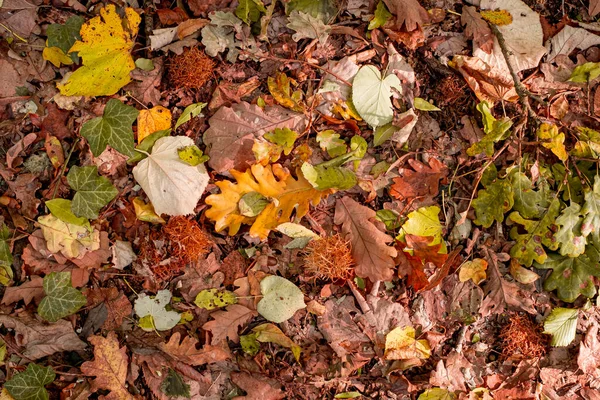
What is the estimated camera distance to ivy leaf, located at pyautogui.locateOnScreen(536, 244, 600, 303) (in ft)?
7.78

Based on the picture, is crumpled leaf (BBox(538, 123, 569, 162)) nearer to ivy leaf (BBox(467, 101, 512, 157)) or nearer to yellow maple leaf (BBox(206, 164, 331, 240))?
ivy leaf (BBox(467, 101, 512, 157))

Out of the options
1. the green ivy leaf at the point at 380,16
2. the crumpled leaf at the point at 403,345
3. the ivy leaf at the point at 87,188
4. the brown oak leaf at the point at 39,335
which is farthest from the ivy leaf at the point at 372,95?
the brown oak leaf at the point at 39,335

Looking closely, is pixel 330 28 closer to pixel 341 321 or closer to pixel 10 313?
pixel 341 321

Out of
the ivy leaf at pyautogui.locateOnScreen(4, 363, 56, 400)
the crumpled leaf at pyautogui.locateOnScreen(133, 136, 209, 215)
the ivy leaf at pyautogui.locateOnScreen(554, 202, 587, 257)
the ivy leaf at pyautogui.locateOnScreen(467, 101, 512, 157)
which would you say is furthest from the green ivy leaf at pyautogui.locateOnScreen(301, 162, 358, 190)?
the ivy leaf at pyautogui.locateOnScreen(4, 363, 56, 400)

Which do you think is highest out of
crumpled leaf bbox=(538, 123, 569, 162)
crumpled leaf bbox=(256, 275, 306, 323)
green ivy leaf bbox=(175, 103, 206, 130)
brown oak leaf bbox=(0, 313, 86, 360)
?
green ivy leaf bbox=(175, 103, 206, 130)

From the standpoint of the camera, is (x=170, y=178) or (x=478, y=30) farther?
(x=478, y=30)

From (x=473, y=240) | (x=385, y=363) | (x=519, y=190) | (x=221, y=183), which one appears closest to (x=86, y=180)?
(x=221, y=183)

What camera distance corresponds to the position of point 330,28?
2363 mm

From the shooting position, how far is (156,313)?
90.8 inches

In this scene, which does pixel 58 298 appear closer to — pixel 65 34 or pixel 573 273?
pixel 65 34

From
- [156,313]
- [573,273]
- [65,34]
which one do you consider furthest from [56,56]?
[573,273]

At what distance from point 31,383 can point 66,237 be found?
0.66 m

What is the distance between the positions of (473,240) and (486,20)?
3.52 ft

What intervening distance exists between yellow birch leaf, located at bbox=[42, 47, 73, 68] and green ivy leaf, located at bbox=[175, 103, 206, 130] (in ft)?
1.85
